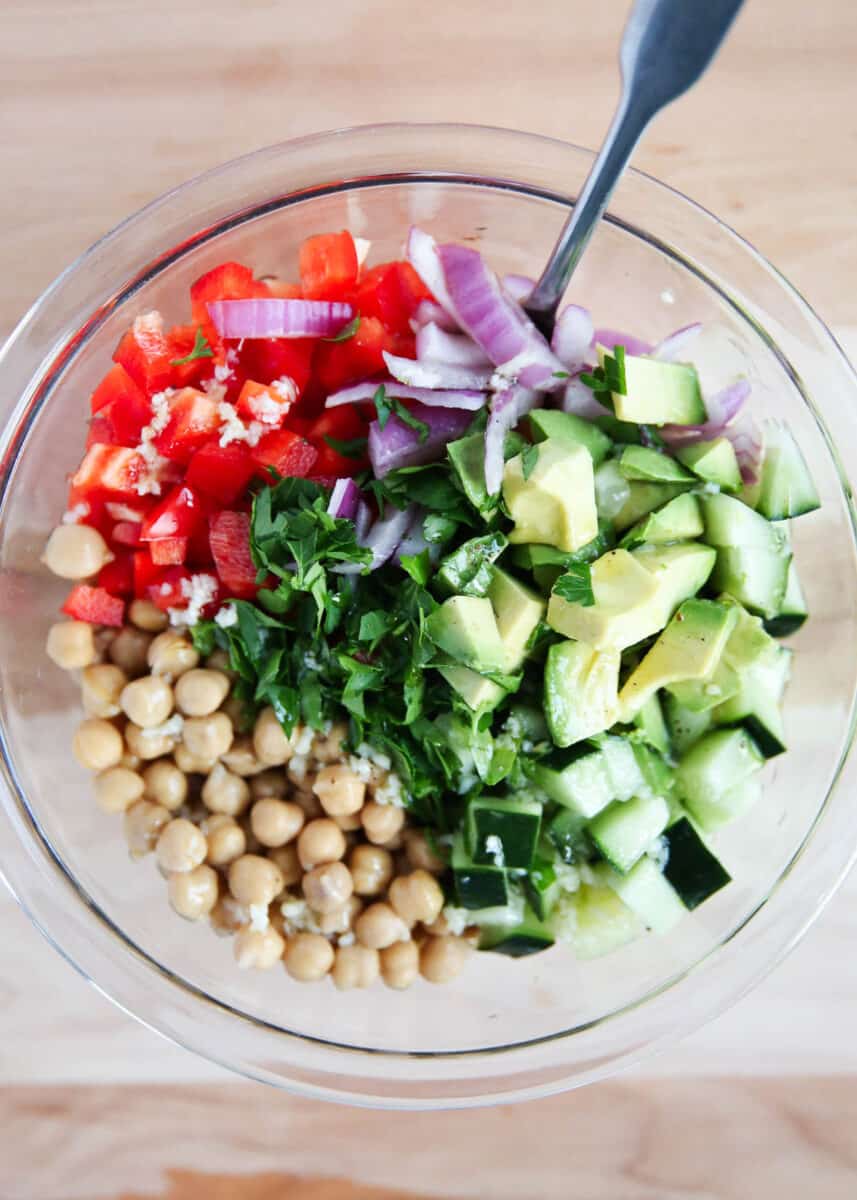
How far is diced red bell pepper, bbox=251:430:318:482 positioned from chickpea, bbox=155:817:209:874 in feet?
2.05

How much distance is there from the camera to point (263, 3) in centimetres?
183

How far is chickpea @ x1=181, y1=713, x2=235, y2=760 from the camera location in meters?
1.69

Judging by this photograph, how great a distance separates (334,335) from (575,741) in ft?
2.47

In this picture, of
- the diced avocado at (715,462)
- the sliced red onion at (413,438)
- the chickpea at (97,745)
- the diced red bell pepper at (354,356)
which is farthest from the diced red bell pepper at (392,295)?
the chickpea at (97,745)

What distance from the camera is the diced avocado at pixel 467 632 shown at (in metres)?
1.45

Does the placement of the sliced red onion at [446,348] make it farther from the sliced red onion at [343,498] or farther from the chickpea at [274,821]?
the chickpea at [274,821]

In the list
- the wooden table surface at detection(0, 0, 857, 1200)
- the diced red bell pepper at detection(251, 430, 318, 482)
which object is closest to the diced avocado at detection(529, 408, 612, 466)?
the diced red bell pepper at detection(251, 430, 318, 482)

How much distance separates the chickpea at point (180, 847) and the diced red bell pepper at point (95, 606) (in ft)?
1.22

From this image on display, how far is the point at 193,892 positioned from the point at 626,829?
2.44 feet

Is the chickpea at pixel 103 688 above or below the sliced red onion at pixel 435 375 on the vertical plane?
below

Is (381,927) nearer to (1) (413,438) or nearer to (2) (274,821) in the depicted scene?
(2) (274,821)

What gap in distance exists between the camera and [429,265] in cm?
161

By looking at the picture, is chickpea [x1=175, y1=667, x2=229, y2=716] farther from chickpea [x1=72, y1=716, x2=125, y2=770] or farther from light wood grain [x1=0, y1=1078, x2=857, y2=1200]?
light wood grain [x1=0, y1=1078, x2=857, y2=1200]

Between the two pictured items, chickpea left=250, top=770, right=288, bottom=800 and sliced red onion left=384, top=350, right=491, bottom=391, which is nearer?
sliced red onion left=384, top=350, right=491, bottom=391
